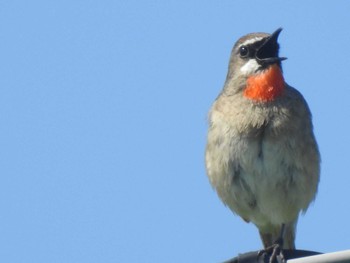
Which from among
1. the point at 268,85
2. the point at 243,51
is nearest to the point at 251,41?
the point at 243,51

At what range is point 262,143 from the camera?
8.97 m

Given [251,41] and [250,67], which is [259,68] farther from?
[251,41]

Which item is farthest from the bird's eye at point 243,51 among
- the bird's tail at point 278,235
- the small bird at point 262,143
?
the bird's tail at point 278,235

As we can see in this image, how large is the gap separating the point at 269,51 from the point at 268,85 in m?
0.41

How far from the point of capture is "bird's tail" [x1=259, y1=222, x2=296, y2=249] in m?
9.97

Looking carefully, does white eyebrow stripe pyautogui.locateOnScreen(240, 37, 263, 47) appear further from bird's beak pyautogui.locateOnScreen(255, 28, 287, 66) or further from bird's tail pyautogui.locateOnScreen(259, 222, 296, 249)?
bird's tail pyautogui.locateOnScreen(259, 222, 296, 249)

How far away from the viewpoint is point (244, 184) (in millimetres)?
9195

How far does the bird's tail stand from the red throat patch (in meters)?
1.65

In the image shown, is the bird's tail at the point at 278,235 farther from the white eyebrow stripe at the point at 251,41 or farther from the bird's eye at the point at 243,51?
the white eyebrow stripe at the point at 251,41

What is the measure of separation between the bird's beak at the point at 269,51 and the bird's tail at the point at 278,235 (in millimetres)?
2010

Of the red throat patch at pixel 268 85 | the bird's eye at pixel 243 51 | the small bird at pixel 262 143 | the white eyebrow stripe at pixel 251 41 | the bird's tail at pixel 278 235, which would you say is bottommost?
the bird's tail at pixel 278 235

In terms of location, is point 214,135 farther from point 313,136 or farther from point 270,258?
point 270,258

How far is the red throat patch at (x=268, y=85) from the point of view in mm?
9312

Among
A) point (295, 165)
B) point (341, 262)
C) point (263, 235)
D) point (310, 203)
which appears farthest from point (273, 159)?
point (341, 262)
